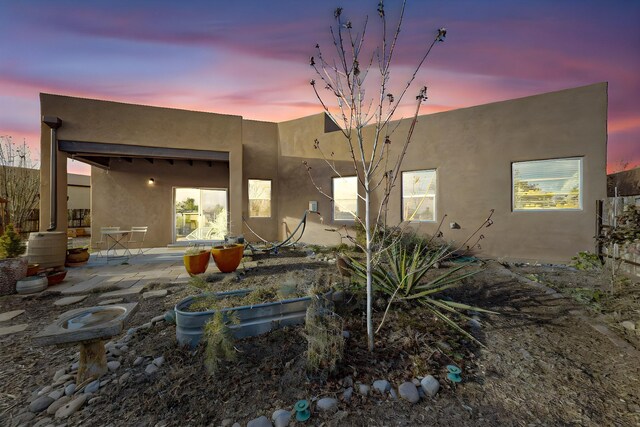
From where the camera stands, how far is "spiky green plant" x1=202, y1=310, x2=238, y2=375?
5.71ft

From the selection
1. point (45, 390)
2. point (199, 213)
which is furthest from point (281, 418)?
point (199, 213)

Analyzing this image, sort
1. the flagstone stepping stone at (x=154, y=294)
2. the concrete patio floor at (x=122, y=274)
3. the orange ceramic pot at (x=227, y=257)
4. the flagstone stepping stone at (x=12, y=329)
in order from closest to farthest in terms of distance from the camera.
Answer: the flagstone stepping stone at (x=12, y=329), the flagstone stepping stone at (x=154, y=294), the concrete patio floor at (x=122, y=274), the orange ceramic pot at (x=227, y=257)

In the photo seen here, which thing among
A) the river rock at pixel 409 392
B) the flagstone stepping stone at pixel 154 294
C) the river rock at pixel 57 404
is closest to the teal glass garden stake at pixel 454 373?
the river rock at pixel 409 392

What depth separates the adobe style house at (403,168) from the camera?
5.29 metres

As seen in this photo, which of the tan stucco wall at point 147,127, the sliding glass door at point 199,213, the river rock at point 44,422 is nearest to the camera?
the river rock at point 44,422

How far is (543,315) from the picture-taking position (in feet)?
8.53

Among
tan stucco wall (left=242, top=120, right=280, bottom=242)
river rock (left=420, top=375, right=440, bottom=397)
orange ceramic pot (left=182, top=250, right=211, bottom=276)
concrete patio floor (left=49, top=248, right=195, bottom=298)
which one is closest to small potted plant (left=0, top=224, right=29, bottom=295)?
concrete patio floor (left=49, top=248, right=195, bottom=298)

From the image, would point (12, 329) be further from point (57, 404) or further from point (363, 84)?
point (363, 84)

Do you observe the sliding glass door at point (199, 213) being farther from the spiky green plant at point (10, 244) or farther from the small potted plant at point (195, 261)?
the small potted plant at point (195, 261)

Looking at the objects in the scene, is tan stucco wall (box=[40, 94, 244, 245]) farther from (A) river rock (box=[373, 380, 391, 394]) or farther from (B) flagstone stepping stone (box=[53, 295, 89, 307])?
(A) river rock (box=[373, 380, 391, 394])

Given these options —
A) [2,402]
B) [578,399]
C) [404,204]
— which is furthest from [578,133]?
[2,402]

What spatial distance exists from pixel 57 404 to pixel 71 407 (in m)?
0.17

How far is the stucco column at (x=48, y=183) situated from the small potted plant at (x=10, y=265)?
95cm

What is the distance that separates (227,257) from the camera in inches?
184
